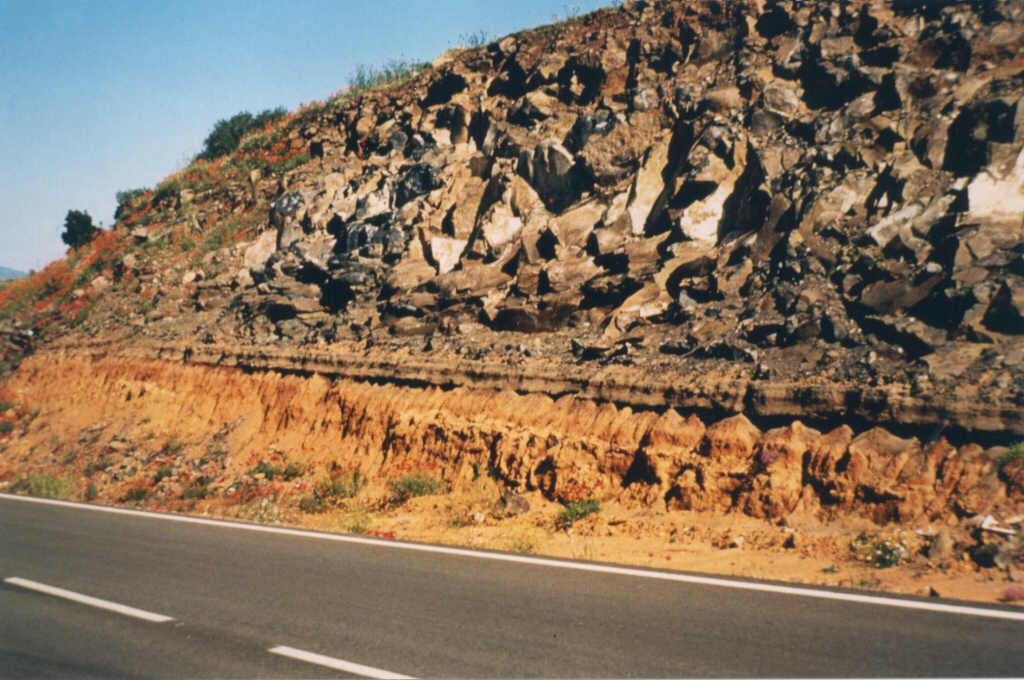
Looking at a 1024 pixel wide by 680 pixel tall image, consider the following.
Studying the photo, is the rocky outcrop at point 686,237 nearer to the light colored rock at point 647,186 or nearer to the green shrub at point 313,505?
the light colored rock at point 647,186

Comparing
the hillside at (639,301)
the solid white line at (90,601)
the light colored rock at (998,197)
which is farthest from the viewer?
the light colored rock at (998,197)

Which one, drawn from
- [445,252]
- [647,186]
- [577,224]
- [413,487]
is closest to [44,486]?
[413,487]

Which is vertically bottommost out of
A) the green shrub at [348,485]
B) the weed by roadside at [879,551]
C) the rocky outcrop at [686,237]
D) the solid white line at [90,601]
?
the solid white line at [90,601]

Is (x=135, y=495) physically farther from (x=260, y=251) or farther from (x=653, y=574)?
(x=260, y=251)

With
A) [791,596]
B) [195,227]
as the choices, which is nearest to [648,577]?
[791,596]

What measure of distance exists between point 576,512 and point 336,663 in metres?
5.55

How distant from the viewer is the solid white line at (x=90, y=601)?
7067mm

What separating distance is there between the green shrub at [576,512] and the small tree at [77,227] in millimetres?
40199

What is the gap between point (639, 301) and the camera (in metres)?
14.7

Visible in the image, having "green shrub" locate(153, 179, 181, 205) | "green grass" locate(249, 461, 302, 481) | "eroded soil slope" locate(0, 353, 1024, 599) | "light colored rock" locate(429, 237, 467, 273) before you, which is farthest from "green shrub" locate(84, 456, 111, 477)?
"green shrub" locate(153, 179, 181, 205)

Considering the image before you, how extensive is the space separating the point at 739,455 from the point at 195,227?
1065 inches

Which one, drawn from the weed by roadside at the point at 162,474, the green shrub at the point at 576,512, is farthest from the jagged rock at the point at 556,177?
the weed by roadside at the point at 162,474

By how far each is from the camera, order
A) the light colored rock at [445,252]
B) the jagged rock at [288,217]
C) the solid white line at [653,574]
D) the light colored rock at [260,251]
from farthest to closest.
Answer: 1. the light colored rock at [260,251]
2. the jagged rock at [288,217]
3. the light colored rock at [445,252]
4. the solid white line at [653,574]

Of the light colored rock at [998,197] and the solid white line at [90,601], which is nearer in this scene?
the solid white line at [90,601]
